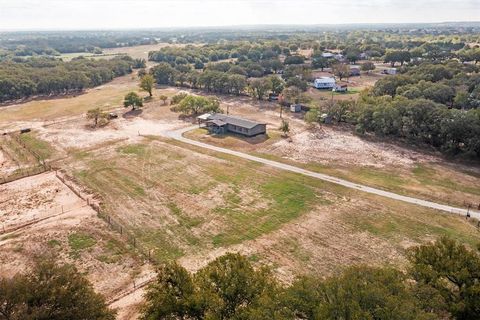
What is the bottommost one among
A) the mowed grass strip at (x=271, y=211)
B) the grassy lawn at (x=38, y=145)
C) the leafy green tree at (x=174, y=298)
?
the grassy lawn at (x=38, y=145)

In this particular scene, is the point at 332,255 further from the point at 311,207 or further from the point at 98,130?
the point at 98,130

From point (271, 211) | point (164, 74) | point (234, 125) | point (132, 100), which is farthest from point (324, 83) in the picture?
point (271, 211)

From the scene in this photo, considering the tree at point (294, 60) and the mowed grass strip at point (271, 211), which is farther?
the tree at point (294, 60)

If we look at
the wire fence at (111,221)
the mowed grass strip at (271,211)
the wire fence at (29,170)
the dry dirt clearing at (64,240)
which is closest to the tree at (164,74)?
the wire fence at (29,170)

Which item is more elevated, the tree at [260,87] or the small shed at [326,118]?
the tree at [260,87]

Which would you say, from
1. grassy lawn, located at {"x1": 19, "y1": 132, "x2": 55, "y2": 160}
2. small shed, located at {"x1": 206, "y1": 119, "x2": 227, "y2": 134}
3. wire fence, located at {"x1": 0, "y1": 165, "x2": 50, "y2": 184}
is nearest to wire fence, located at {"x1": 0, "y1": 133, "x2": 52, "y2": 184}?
wire fence, located at {"x1": 0, "y1": 165, "x2": 50, "y2": 184}

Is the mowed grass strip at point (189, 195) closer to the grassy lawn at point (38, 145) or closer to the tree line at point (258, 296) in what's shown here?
the grassy lawn at point (38, 145)

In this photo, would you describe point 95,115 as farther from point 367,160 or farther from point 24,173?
point 367,160
